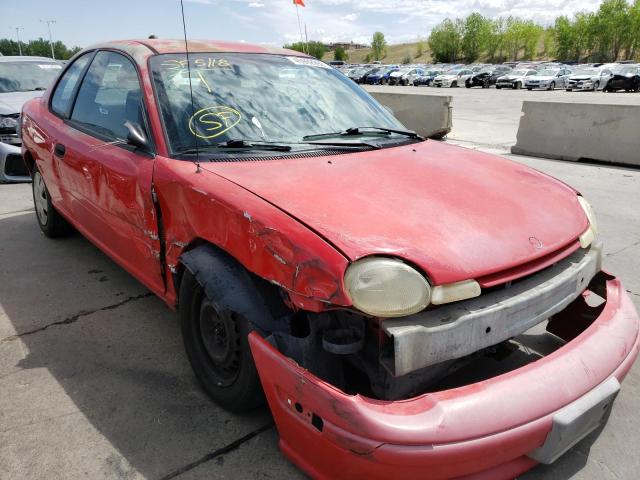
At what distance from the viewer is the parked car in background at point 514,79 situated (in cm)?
3431

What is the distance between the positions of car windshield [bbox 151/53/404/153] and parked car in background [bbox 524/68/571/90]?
32.6 metres

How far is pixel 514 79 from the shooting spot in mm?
34500

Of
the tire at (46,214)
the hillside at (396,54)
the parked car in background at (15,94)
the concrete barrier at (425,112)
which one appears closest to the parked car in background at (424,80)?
the concrete barrier at (425,112)

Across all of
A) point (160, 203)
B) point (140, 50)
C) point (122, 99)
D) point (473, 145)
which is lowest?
point (473, 145)

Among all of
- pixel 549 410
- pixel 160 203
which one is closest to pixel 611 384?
pixel 549 410

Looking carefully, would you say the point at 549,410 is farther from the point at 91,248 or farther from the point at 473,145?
the point at 473,145

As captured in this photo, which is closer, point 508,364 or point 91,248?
point 508,364

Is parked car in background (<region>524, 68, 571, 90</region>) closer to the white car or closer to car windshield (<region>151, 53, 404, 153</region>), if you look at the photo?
the white car

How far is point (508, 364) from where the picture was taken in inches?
99.9

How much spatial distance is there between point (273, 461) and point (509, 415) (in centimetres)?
96

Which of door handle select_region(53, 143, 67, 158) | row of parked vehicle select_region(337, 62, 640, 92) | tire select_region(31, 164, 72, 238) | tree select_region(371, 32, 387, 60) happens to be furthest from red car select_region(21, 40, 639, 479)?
tree select_region(371, 32, 387, 60)

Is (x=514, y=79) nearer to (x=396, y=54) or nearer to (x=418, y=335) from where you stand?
(x=418, y=335)

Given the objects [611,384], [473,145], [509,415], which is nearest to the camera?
[509,415]

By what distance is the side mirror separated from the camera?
8.26ft
